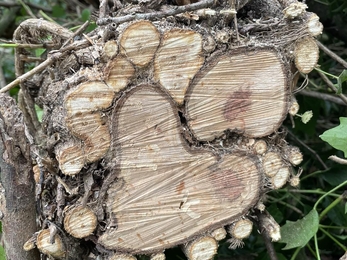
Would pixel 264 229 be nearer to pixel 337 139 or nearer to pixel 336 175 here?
pixel 337 139

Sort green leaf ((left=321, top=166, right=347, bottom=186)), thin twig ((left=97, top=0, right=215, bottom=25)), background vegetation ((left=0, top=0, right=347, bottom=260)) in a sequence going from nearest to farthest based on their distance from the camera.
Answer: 1. thin twig ((left=97, top=0, right=215, bottom=25))
2. background vegetation ((left=0, top=0, right=347, bottom=260))
3. green leaf ((left=321, top=166, right=347, bottom=186))

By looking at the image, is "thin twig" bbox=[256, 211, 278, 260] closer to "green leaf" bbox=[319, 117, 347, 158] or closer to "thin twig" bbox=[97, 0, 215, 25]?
"green leaf" bbox=[319, 117, 347, 158]

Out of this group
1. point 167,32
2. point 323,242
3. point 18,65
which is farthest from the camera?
point 323,242

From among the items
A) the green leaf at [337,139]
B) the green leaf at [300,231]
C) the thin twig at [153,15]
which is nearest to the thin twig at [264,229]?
the green leaf at [300,231]

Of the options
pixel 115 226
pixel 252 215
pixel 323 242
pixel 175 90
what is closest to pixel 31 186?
pixel 115 226

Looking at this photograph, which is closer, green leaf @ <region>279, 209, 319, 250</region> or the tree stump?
the tree stump

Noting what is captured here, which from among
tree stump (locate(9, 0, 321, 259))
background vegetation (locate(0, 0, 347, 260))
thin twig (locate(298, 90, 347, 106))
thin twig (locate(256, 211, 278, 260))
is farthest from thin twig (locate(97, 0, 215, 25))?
thin twig (locate(298, 90, 347, 106))

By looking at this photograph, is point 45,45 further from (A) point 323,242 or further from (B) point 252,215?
(A) point 323,242

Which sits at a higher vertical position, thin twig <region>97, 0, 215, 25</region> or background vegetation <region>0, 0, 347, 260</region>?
thin twig <region>97, 0, 215, 25</region>
